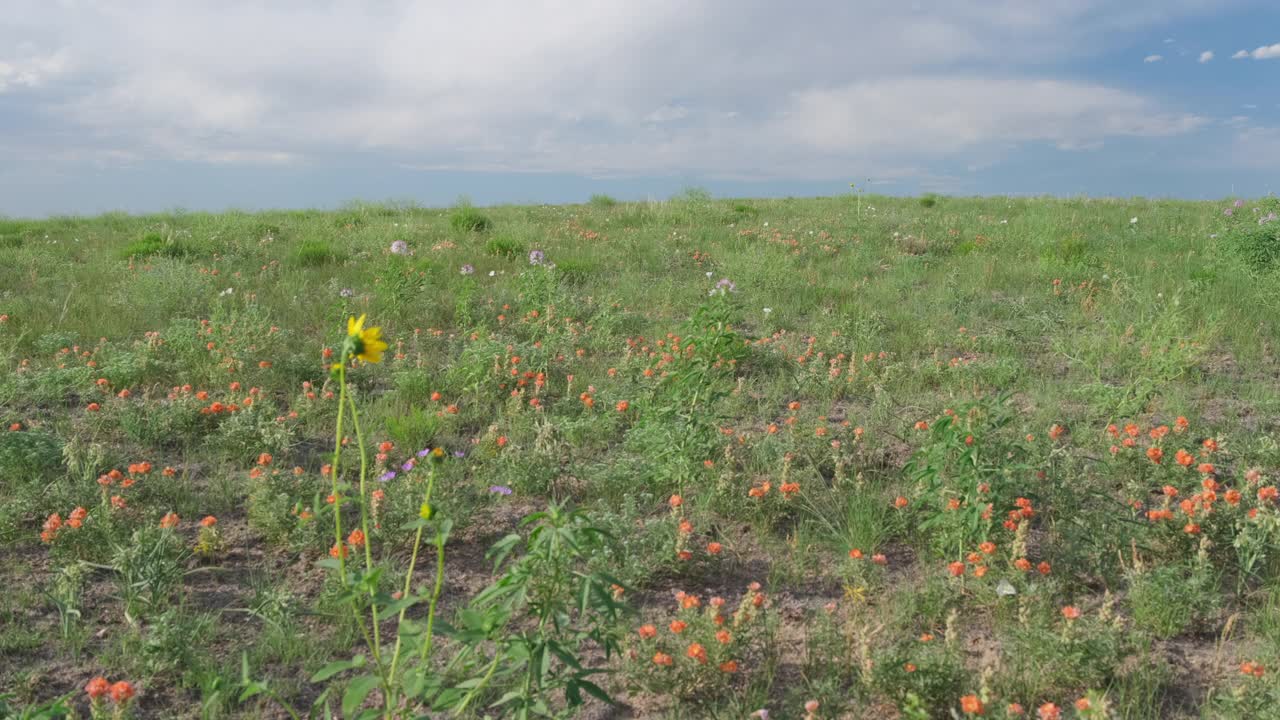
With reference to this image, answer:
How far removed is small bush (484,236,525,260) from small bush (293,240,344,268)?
5.57ft

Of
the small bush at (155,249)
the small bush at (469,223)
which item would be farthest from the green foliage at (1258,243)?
the small bush at (155,249)

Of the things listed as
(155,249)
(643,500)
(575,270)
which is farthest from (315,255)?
(643,500)

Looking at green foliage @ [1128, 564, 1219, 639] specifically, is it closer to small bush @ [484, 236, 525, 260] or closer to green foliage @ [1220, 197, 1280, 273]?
green foliage @ [1220, 197, 1280, 273]

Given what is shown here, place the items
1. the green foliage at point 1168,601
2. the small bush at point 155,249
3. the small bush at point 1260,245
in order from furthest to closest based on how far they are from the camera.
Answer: the small bush at point 155,249 → the small bush at point 1260,245 → the green foliage at point 1168,601

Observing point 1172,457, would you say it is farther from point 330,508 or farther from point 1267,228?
point 1267,228

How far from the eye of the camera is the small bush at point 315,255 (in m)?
8.96

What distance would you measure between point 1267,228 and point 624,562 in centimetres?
745

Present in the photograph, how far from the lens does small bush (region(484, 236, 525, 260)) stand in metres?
9.40

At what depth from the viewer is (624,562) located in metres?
3.13

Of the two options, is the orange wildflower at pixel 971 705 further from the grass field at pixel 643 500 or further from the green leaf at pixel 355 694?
the green leaf at pixel 355 694

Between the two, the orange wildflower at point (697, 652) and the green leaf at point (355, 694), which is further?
the orange wildflower at point (697, 652)

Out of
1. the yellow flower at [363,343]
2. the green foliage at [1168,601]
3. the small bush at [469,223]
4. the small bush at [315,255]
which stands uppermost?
the small bush at [469,223]

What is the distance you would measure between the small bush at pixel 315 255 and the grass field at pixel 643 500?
3.62 ft

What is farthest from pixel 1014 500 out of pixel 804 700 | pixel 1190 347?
pixel 1190 347
